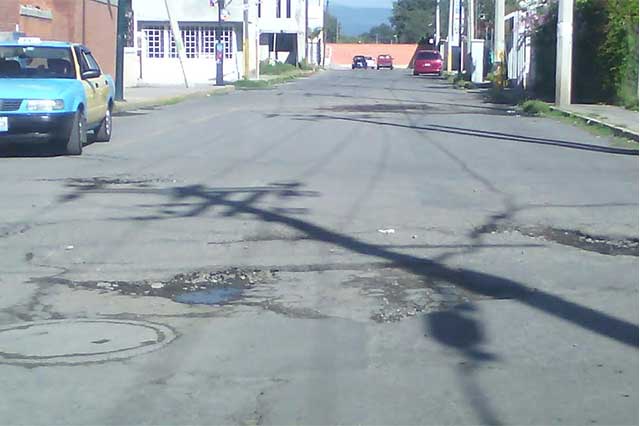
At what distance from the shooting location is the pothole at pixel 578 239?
33.4 ft

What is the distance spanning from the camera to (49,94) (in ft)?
56.4

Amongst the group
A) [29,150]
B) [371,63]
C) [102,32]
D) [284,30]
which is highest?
[284,30]

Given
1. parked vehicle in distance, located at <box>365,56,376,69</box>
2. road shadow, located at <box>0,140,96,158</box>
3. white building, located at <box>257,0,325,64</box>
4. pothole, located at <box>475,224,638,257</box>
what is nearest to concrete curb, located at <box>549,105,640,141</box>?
road shadow, located at <box>0,140,96,158</box>

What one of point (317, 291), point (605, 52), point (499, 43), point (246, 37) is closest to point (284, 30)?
point (246, 37)

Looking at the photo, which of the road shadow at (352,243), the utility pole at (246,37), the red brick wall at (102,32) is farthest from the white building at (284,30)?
the road shadow at (352,243)

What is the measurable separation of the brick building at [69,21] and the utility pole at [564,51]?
15.1 metres

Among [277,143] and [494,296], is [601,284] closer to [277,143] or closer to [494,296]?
[494,296]

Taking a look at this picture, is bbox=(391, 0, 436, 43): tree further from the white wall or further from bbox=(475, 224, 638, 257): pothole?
bbox=(475, 224, 638, 257): pothole

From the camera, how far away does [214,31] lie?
209 ft

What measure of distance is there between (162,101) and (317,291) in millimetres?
29212

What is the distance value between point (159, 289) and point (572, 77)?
92.3ft

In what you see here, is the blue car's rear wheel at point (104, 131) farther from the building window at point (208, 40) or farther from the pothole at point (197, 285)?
the building window at point (208, 40)

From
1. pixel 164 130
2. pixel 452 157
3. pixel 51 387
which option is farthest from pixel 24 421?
pixel 164 130

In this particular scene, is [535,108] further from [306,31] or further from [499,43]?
[306,31]
